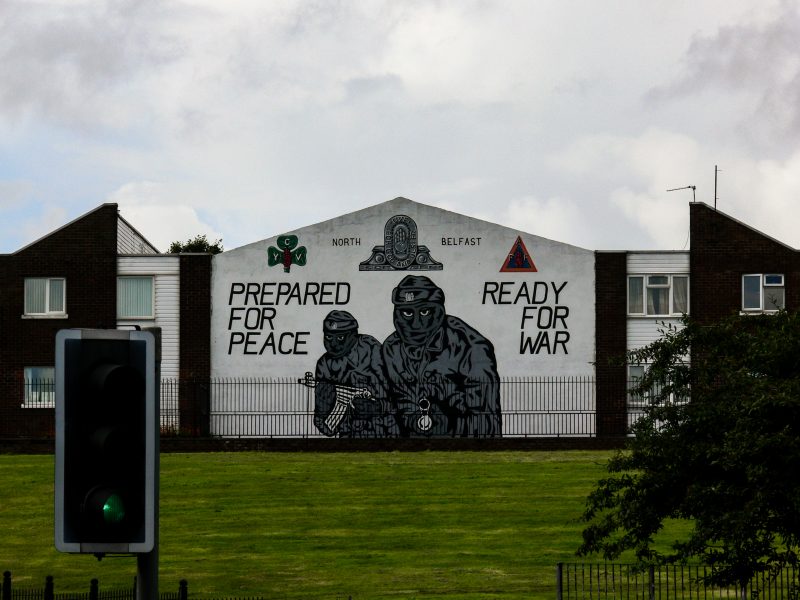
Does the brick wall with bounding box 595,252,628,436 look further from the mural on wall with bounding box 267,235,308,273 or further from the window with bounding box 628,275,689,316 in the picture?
the mural on wall with bounding box 267,235,308,273

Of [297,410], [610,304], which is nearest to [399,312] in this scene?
[297,410]

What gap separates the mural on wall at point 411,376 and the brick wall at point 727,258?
827 cm

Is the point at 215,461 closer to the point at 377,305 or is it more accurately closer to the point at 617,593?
the point at 377,305

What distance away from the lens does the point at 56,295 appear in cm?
4744

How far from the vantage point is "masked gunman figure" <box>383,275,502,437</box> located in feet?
151

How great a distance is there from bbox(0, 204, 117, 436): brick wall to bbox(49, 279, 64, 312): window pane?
0.26 metres

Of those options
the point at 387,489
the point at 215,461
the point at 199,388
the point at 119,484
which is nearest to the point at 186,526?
the point at 387,489

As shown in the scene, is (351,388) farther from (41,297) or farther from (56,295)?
(41,297)

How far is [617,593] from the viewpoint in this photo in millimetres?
22812

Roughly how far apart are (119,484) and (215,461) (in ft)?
112

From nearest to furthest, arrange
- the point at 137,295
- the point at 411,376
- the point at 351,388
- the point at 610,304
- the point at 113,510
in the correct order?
the point at 113,510 < the point at 351,388 < the point at 411,376 < the point at 610,304 < the point at 137,295

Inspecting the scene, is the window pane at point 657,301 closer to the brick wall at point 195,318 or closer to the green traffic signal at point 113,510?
the brick wall at point 195,318

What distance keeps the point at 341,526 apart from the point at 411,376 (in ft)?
57.5

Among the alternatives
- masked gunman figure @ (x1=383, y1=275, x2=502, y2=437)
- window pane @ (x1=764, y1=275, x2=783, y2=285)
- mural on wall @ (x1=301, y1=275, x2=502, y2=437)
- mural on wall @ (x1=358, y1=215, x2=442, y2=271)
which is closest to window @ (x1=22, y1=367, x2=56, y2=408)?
mural on wall @ (x1=301, y1=275, x2=502, y2=437)
